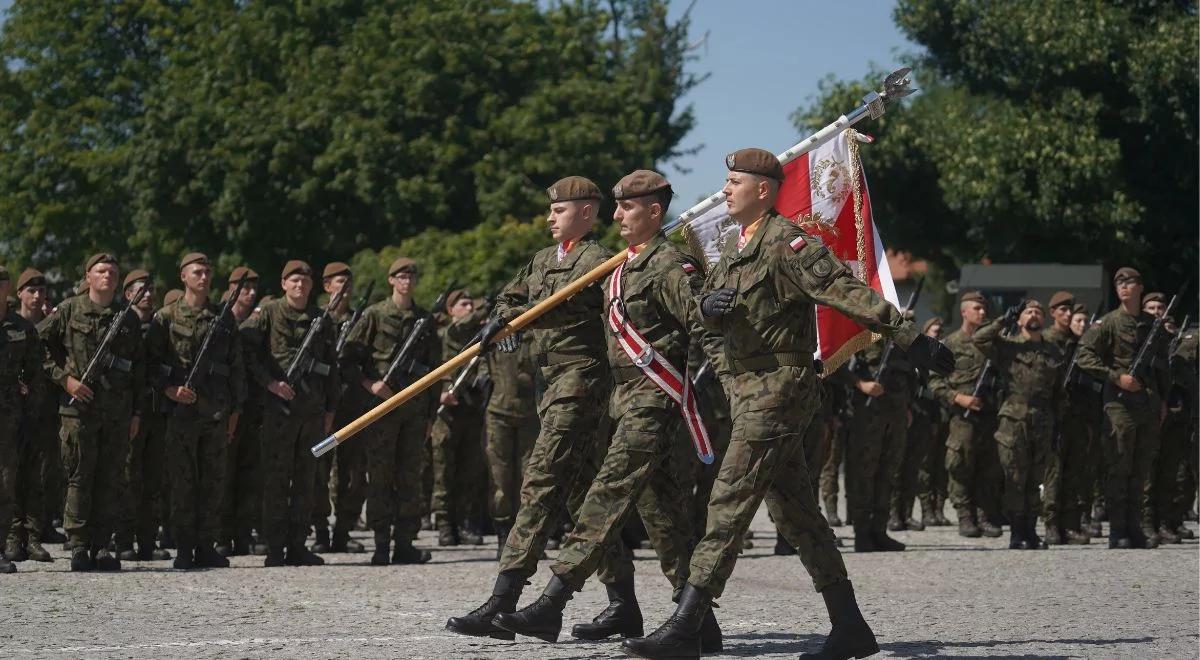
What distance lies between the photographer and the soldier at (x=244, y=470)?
1368 centimetres

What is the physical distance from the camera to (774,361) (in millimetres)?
7914

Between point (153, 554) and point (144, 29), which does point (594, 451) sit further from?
point (144, 29)

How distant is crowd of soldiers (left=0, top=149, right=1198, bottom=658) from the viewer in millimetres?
8016

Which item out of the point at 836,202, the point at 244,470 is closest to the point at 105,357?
the point at 244,470

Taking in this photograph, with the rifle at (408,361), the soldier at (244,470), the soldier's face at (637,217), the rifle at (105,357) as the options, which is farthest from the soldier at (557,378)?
the soldier at (244,470)

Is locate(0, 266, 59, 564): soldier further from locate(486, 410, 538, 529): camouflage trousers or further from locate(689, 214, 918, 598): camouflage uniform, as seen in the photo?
locate(689, 214, 918, 598): camouflage uniform

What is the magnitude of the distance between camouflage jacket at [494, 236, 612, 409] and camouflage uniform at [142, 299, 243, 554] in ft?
14.1

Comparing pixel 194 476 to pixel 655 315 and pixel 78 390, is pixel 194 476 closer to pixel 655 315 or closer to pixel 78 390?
pixel 78 390

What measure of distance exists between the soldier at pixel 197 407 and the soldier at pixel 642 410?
16.1 feet

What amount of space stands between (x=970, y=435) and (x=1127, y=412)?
5.93ft

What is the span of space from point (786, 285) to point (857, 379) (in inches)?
294

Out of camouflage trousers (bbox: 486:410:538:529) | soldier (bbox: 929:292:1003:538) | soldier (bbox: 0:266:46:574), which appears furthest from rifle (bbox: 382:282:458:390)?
soldier (bbox: 929:292:1003:538)

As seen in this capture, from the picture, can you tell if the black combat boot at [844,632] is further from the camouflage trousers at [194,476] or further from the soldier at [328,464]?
the soldier at [328,464]

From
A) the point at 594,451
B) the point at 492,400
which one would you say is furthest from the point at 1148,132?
the point at 594,451
